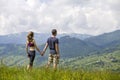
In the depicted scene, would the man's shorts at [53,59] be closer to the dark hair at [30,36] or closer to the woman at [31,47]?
the woman at [31,47]

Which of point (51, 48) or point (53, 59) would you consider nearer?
point (53, 59)

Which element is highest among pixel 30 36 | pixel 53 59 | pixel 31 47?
pixel 30 36

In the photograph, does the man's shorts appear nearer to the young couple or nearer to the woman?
the young couple

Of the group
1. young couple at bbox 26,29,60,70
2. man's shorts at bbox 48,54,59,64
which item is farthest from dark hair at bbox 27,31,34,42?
man's shorts at bbox 48,54,59,64

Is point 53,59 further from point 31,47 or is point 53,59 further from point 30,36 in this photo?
point 30,36

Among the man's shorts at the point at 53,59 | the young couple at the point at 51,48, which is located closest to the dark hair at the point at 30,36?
the young couple at the point at 51,48

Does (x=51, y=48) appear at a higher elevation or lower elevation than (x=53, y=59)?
higher

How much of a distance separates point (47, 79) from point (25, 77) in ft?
2.08

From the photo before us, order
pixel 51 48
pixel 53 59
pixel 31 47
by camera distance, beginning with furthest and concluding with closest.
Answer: pixel 51 48
pixel 53 59
pixel 31 47

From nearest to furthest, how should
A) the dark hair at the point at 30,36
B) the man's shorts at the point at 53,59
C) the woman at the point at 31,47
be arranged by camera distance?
the dark hair at the point at 30,36
the woman at the point at 31,47
the man's shorts at the point at 53,59

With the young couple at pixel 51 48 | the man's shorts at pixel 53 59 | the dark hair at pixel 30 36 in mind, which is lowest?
the man's shorts at pixel 53 59

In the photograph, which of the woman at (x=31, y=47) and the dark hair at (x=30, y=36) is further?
the woman at (x=31, y=47)

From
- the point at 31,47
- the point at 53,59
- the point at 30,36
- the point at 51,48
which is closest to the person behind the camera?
the point at 30,36

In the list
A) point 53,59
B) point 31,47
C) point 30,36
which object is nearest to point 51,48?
point 53,59
